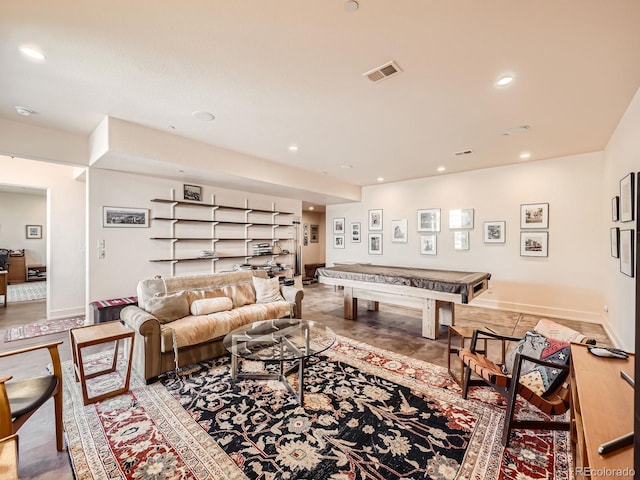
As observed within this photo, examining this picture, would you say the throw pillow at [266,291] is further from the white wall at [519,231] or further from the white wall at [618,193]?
the white wall at [618,193]

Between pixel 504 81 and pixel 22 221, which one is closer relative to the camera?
pixel 504 81

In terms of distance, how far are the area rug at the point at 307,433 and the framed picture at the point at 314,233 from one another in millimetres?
7990

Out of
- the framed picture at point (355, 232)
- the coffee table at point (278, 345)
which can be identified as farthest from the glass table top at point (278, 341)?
the framed picture at point (355, 232)

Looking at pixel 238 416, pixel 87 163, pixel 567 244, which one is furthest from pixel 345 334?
pixel 87 163

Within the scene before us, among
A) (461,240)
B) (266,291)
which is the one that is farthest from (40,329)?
(461,240)

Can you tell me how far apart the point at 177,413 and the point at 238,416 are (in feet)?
1.66

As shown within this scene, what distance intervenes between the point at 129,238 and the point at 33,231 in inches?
279

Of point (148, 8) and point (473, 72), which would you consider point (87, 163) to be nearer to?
point (148, 8)

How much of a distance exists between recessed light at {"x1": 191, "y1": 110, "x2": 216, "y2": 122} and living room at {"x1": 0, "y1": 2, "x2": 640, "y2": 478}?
0.11 meters

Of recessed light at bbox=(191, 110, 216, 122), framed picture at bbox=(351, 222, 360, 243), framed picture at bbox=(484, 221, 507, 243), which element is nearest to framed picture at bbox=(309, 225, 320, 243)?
framed picture at bbox=(351, 222, 360, 243)

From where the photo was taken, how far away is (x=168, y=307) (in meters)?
3.08

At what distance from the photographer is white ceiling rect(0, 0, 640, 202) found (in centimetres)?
184

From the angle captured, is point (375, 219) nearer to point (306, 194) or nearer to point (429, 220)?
point (429, 220)

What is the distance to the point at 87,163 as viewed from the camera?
4.25 m
